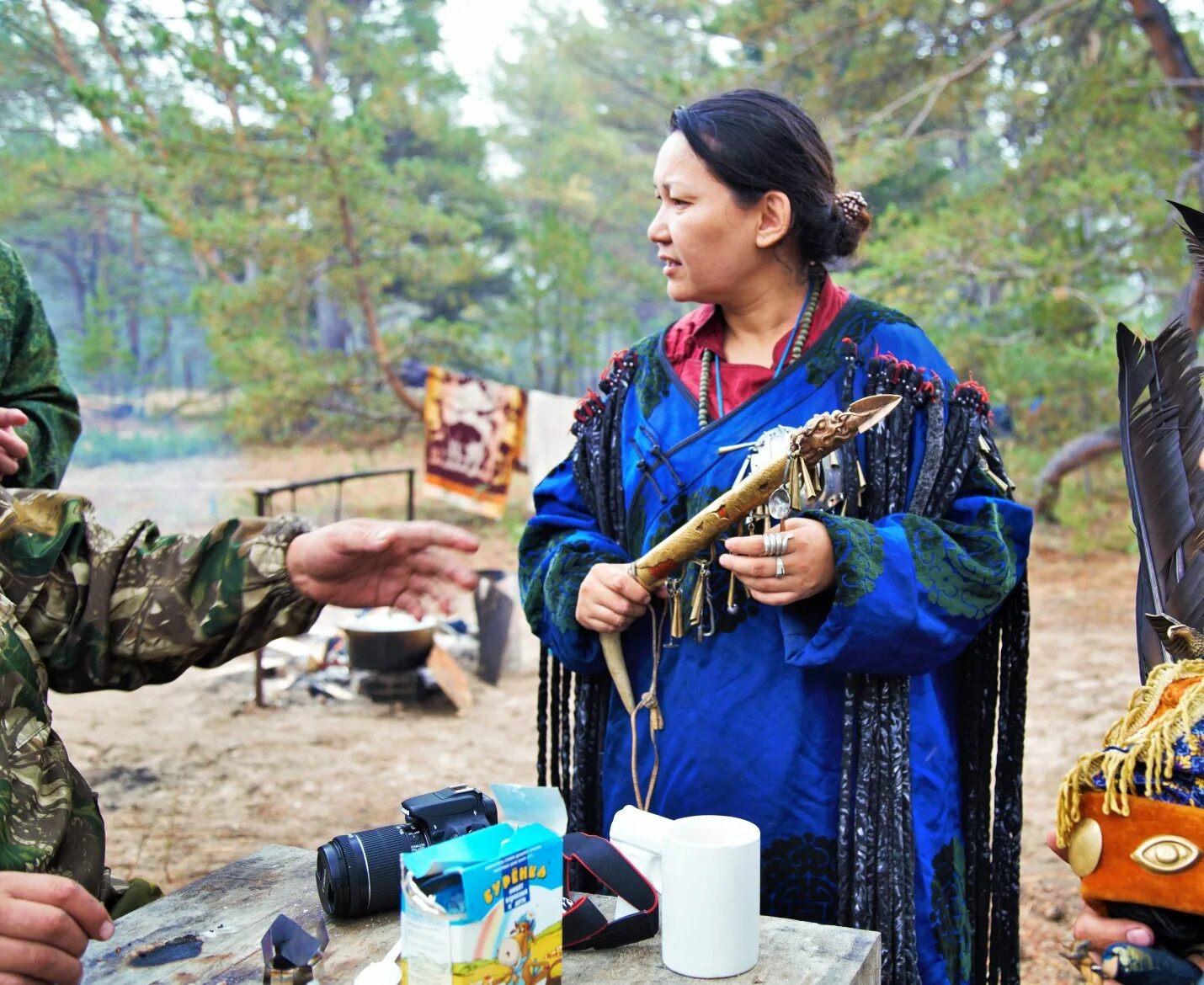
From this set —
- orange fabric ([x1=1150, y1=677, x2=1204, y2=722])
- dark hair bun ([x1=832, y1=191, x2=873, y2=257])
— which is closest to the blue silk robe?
dark hair bun ([x1=832, y1=191, x2=873, y2=257])

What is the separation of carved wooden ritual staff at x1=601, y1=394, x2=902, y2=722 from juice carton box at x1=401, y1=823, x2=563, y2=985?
68 centimetres

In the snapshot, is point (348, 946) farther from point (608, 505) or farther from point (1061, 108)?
point (1061, 108)

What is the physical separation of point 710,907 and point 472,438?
283 inches

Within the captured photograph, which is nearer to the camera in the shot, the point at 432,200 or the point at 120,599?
the point at 120,599

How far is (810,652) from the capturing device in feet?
5.60

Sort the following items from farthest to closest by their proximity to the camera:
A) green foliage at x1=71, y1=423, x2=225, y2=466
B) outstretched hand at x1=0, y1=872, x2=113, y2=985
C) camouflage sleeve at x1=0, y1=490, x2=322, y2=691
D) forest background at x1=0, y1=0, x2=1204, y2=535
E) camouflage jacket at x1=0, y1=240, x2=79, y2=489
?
green foliage at x1=71, y1=423, x2=225, y2=466, forest background at x1=0, y1=0, x2=1204, y2=535, camouflage jacket at x1=0, y1=240, x2=79, y2=489, camouflage sleeve at x1=0, y1=490, x2=322, y2=691, outstretched hand at x1=0, y1=872, x2=113, y2=985

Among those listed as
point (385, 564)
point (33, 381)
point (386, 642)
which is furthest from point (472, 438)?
point (385, 564)

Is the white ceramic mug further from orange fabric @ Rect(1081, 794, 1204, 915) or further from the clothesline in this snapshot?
the clothesline

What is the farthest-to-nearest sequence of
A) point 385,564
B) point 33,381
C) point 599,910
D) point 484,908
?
point 33,381
point 385,564
point 599,910
point 484,908

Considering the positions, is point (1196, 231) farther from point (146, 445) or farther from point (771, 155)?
point (146, 445)

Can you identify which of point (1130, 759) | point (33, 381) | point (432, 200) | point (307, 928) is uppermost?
point (432, 200)

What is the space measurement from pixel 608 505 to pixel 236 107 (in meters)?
9.46

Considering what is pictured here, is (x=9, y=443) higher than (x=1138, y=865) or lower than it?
higher

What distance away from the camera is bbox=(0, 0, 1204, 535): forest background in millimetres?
8477
